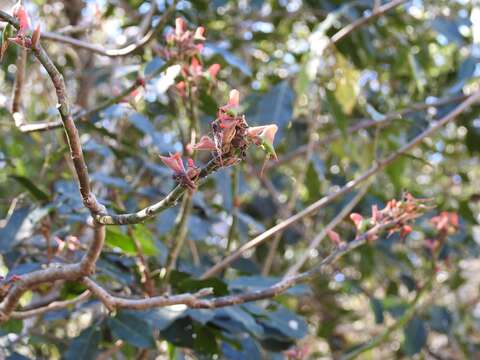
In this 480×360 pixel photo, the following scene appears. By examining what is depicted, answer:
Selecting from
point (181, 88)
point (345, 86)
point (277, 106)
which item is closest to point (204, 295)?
point (181, 88)

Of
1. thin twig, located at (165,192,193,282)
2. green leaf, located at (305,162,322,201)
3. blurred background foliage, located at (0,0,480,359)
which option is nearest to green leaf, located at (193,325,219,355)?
blurred background foliage, located at (0,0,480,359)

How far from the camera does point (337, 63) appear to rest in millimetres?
1818

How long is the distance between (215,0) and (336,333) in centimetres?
138

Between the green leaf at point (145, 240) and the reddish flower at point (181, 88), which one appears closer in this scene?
the reddish flower at point (181, 88)

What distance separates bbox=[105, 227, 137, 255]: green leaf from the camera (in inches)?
46.6

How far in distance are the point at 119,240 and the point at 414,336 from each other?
110cm

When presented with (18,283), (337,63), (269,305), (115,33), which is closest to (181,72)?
(18,283)

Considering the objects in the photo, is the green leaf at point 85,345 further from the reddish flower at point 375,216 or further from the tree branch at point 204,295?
the reddish flower at point 375,216

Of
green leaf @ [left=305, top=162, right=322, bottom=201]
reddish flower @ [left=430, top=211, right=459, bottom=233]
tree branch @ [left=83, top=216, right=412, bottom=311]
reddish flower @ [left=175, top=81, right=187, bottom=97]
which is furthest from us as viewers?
green leaf @ [left=305, top=162, right=322, bottom=201]

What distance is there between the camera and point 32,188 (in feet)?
4.24

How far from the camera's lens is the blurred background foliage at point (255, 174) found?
130 centimetres

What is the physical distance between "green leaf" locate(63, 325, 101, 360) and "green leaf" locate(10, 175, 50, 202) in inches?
10.5

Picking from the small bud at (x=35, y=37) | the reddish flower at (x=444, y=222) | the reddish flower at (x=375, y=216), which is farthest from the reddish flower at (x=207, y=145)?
the reddish flower at (x=444, y=222)

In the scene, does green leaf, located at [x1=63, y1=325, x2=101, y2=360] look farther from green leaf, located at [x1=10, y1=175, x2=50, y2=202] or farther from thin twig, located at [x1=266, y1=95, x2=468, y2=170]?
thin twig, located at [x1=266, y1=95, x2=468, y2=170]
